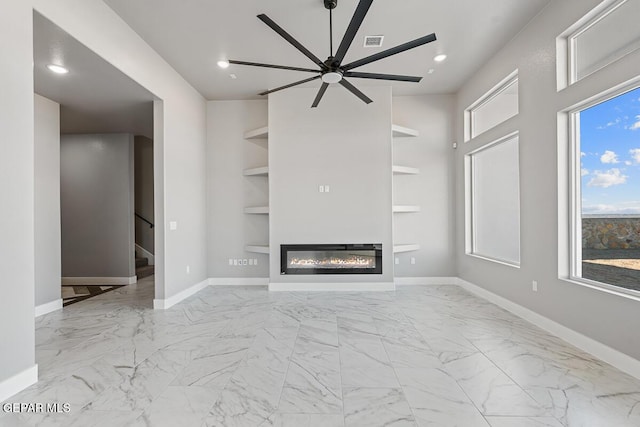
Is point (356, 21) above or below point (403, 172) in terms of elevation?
above

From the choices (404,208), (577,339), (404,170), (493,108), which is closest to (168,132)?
(404,170)

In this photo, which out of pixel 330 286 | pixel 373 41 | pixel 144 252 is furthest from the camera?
pixel 144 252

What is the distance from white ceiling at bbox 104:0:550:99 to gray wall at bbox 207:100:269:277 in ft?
3.48

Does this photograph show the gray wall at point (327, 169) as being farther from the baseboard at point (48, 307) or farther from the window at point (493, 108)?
the baseboard at point (48, 307)

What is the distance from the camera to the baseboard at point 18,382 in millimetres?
2148

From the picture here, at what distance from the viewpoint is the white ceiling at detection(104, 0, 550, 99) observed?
3.24 m

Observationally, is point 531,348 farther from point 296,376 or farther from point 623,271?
point 296,376

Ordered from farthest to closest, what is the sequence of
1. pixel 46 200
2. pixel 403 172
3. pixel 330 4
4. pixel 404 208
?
1. pixel 403 172
2. pixel 404 208
3. pixel 46 200
4. pixel 330 4

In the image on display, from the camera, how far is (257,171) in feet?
18.3

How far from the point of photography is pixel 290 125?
212 inches

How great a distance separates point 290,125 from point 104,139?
3870mm

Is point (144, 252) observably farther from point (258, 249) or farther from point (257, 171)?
point (257, 171)

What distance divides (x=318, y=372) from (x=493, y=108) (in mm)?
4553

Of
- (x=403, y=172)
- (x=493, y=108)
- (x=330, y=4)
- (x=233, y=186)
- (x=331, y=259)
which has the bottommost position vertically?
(x=331, y=259)
